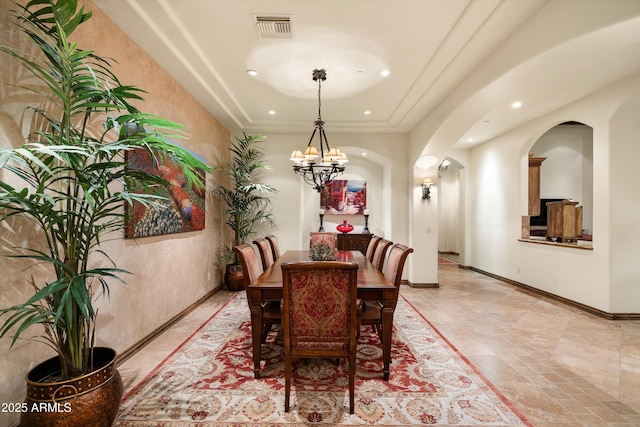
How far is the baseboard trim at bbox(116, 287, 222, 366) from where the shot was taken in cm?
256

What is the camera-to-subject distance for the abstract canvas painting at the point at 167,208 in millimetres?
2666

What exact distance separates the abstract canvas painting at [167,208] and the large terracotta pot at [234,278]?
1.06 metres

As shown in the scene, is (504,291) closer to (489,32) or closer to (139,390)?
(489,32)

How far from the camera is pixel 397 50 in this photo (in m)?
2.92

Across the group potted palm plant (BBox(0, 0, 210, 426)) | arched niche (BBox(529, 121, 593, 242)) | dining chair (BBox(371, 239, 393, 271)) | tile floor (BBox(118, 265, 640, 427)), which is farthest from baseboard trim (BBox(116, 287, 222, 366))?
arched niche (BBox(529, 121, 593, 242))

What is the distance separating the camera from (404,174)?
569 centimetres

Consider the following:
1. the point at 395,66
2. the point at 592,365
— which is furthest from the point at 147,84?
the point at 592,365

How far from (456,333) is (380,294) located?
1561mm

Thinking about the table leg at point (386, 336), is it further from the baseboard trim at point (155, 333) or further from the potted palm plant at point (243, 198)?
the potted palm plant at point (243, 198)

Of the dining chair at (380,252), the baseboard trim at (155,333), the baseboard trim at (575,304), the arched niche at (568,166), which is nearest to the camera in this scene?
the baseboard trim at (155,333)

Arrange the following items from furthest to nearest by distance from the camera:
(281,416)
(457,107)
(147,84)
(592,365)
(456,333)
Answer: (457,107), (456,333), (147,84), (592,365), (281,416)

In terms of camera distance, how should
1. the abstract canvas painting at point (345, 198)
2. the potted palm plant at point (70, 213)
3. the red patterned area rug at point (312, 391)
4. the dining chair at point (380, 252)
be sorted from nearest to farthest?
the potted palm plant at point (70, 213), the red patterned area rug at point (312, 391), the dining chair at point (380, 252), the abstract canvas painting at point (345, 198)

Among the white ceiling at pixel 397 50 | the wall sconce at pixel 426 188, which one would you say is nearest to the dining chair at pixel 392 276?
the white ceiling at pixel 397 50

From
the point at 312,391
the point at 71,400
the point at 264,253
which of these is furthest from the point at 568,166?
the point at 71,400
